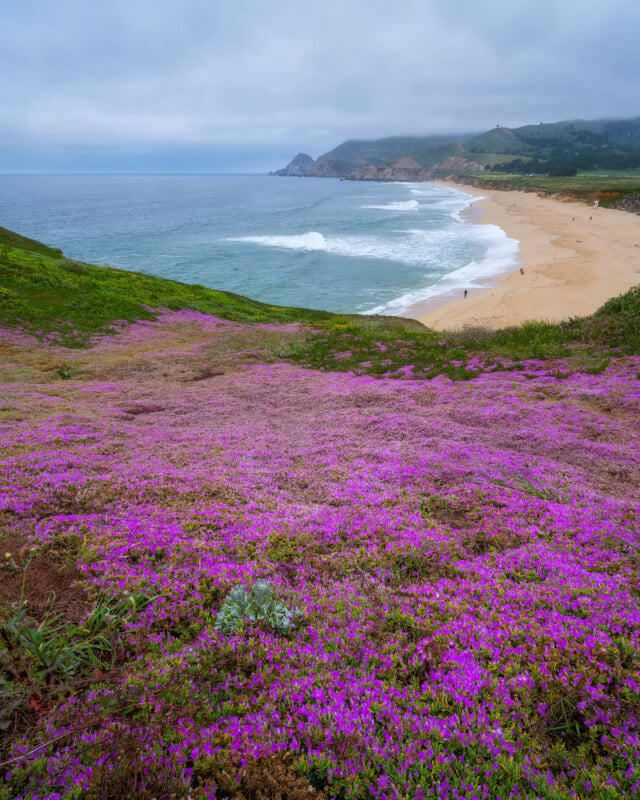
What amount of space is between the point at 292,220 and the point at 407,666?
488ft

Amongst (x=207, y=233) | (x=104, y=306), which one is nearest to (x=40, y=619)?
(x=104, y=306)

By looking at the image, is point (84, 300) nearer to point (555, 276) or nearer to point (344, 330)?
point (344, 330)

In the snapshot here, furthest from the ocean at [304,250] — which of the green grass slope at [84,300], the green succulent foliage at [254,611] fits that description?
the green succulent foliage at [254,611]

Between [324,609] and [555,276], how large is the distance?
2614 inches

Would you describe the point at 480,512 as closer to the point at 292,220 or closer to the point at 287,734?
the point at 287,734

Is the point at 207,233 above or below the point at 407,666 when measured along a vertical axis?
above

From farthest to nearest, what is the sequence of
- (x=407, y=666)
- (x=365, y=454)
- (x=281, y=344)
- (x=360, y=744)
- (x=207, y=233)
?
(x=207, y=233)
(x=281, y=344)
(x=365, y=454)
(x=407, y=666)
(x=360, y=744)

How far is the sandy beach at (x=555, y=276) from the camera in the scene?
43.2m

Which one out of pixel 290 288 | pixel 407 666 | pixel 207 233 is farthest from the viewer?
pixel 207 233

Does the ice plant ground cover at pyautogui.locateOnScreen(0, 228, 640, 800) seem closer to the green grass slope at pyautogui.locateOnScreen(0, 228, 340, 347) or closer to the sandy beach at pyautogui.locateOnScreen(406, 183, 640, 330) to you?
the green grass slope at pyautogui.locateOnScreen(0, 228, 340, 347)

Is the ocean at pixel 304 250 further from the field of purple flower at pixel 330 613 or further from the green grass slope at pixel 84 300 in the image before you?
the field of purple flower at pixel 330 613

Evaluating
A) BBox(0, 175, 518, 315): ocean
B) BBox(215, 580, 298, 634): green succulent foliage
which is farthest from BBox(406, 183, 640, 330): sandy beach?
BBox(215, 580, 298, 634): green succulent foliage

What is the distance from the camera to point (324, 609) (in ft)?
17.2

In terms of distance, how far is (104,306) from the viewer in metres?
34.5
